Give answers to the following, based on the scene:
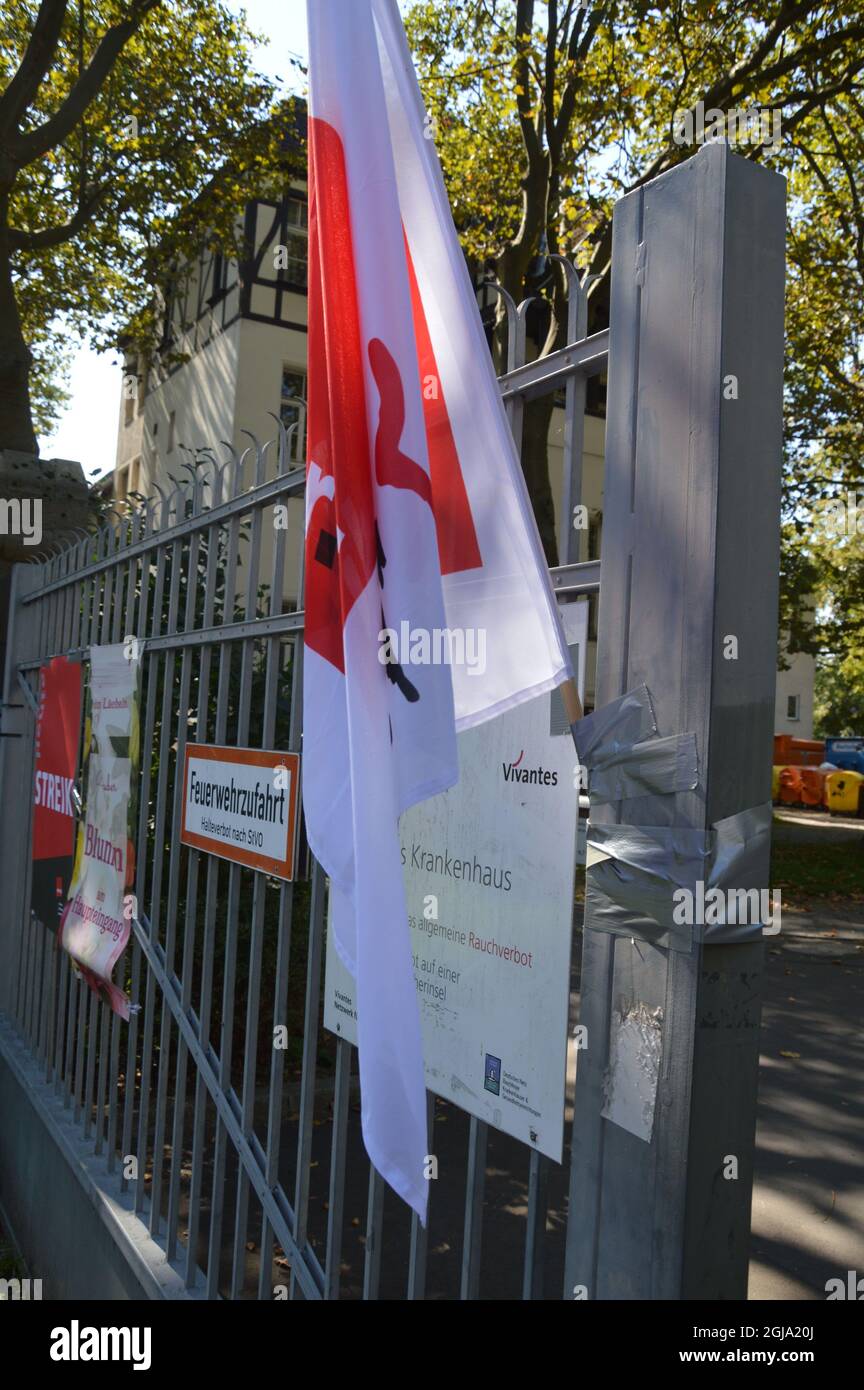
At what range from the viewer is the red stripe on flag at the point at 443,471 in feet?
6.45

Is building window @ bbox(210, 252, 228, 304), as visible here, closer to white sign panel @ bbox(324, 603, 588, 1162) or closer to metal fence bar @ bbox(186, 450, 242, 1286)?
metal fence bar @ bbox(186, 450, 242, 1286)

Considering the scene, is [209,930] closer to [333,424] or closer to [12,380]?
[333,424]

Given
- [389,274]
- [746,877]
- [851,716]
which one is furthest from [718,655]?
[851,716]

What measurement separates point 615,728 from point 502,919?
1.46 feet

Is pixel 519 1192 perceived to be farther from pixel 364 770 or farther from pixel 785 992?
pixel 785 992

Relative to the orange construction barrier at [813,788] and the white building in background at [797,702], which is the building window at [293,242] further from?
the white building in background at [797,702]

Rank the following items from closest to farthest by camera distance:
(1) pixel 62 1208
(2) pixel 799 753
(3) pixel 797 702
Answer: (1) pixel 62 1208 → (2) pixel 799 753 → (3) pixel 797 702

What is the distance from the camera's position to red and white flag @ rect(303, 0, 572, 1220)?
185 centimetres

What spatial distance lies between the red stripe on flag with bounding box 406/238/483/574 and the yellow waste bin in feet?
95.1

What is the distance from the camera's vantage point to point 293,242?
23.7 m

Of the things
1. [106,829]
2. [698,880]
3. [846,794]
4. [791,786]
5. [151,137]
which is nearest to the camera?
[698,880]

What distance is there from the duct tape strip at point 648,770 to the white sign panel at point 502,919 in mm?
101
